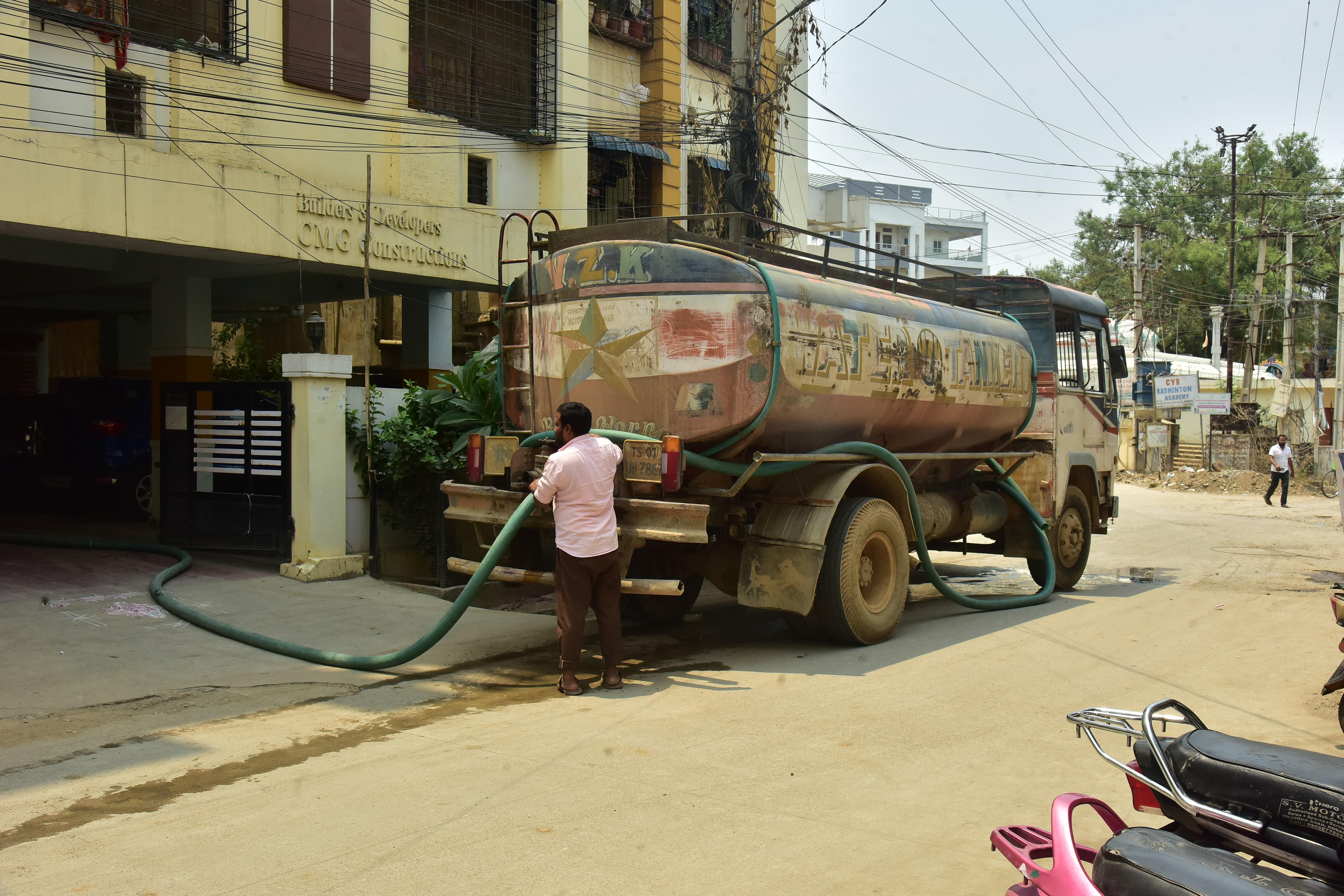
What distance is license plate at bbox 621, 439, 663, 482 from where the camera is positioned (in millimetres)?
6691

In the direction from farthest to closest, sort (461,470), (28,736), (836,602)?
(461,470)
(836,602)
(28,736)

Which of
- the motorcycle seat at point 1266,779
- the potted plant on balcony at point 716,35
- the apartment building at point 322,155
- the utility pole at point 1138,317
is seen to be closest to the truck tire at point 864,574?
the motorcycle seat at point 1266,779

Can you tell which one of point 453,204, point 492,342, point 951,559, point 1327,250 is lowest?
point 951,559

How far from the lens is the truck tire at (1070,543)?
10.9 meters

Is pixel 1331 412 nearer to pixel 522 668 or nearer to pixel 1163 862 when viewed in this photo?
pixel 522 668

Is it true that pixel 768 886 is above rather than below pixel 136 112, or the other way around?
below

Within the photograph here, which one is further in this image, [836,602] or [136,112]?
[136,112]

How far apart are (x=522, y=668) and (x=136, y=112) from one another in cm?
854

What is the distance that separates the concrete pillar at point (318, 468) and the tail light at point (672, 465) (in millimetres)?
4330

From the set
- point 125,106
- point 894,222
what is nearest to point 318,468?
point 125,106

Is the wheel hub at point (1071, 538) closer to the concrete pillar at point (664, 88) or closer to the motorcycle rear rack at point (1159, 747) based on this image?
the motorcycle rear rack at point (1159, 747)

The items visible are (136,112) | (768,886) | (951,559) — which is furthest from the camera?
(951,559)

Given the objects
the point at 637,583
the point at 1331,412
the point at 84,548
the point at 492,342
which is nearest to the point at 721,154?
the point at 492,342

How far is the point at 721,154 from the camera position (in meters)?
19.4
